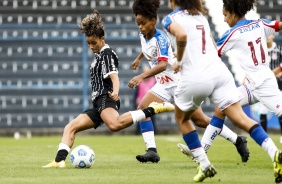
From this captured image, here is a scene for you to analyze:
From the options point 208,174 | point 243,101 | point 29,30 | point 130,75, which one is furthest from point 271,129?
point 208,174

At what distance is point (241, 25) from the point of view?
8.49 m

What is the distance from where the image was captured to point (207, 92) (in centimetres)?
688

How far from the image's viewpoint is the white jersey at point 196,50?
22.5ft

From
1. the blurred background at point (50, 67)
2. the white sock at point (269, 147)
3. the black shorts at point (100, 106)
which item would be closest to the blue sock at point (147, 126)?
the black shorts at point (100, 106)

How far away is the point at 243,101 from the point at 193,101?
7.31 ft

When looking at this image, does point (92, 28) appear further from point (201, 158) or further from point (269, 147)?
point (269, 147)

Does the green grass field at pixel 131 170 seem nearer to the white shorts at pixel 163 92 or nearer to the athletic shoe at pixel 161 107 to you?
the athletic shoe at pixel 161 107

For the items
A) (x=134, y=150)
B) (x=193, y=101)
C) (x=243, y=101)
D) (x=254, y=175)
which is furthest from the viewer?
(x=134, y=150)

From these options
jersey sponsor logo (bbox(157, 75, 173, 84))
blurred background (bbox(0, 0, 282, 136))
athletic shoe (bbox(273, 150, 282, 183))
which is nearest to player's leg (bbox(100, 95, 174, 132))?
jersey sponsor logo (bbox(157, 75, 173, 84))

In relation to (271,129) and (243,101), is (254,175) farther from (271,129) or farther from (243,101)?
(271,129)

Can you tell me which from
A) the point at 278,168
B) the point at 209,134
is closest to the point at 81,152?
the point at 209,134

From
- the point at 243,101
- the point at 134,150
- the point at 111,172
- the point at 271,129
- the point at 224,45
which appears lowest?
the point at 271,129

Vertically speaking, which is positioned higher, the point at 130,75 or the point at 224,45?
the point at 224,45

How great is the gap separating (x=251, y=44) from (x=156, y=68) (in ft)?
4.25
